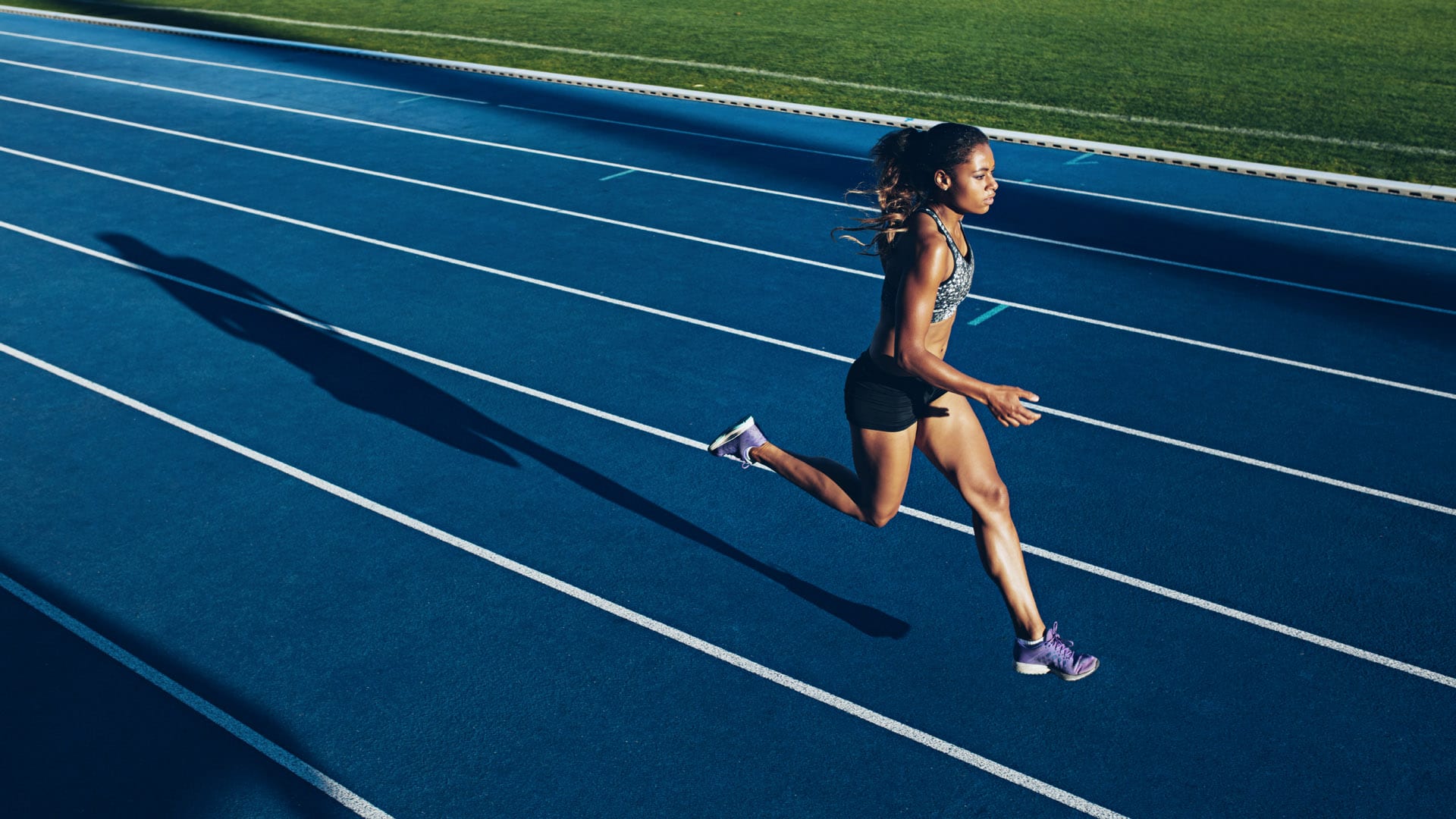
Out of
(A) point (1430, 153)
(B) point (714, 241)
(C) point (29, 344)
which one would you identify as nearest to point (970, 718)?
(B) point (714, 241)

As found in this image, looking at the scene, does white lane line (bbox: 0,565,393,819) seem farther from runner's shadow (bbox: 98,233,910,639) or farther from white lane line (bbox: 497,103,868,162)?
white lane line (bbox: 497,103,868,162)

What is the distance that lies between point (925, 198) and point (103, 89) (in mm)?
16228

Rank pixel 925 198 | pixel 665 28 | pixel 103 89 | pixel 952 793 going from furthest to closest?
1. pixel 665 28
2. pixel 103 89
3. pixel 925 198
4. pixel 952 793

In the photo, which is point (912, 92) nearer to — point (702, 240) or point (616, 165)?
point (616, 165)

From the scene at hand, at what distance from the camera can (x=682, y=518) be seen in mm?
5766

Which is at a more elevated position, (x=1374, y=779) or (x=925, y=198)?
(x=925, y=198)

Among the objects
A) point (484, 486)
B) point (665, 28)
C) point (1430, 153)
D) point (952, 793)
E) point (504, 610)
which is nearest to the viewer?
point (952, 793)

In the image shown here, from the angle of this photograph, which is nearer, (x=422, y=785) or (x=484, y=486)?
(x=422, y=785)

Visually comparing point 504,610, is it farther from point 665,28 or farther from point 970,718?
point 665,28

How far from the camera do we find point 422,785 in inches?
160

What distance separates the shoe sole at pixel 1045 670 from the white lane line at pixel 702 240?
158 inches

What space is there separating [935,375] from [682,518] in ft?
6.65

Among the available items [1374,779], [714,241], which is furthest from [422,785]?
[714,241]

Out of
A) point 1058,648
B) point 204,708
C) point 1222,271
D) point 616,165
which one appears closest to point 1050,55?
point 616,165
